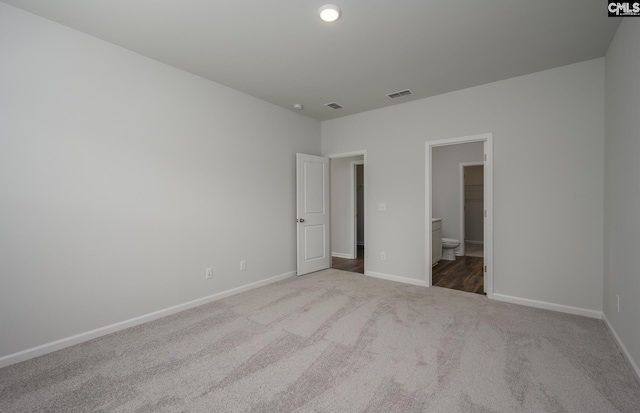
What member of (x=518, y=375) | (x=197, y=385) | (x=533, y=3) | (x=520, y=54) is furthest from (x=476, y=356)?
(x=520, y=54)

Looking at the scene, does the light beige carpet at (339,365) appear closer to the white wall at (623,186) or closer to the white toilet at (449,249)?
the white wall at (623,186)

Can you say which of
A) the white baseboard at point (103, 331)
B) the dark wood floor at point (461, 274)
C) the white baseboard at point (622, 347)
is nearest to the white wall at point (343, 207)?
the dark wood floor at point (461, 274)

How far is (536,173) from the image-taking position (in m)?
3.21

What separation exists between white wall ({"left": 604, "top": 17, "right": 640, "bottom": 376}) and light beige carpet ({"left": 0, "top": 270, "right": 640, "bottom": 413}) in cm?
33

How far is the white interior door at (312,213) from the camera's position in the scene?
4570mm

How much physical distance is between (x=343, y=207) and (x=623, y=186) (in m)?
4.35

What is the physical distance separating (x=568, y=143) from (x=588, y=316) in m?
1.87

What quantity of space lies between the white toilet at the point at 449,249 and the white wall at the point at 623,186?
9.55 ft

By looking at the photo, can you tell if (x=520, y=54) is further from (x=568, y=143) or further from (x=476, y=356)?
(x=476, y=356)

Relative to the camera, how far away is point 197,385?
6.09ft

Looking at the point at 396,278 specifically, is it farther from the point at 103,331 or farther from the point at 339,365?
the point at 103,331

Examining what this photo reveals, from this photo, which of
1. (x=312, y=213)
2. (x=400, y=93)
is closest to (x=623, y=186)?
(x=400, y=93)

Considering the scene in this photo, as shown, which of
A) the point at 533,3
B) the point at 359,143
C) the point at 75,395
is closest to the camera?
the point at 75,395

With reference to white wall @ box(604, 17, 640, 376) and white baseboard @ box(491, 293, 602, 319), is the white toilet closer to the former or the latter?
white baseboard @ box(491, 293, 602, 319)
